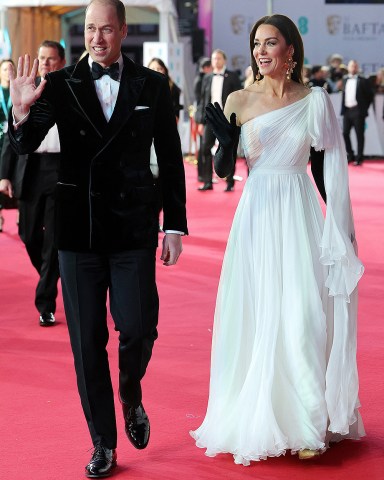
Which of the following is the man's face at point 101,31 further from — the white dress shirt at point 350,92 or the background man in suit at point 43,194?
the white dress shirt at point 350,92

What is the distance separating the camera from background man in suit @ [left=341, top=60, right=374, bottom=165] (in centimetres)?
1964

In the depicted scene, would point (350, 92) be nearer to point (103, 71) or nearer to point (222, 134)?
point (222, 134)

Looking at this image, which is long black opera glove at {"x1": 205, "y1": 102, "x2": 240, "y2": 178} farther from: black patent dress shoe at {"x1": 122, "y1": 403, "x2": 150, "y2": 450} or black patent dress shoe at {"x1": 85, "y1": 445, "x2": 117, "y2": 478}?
black patent dress shoe at {"x1": 85, "y1": 445, "x2": 117, "y2": 478}

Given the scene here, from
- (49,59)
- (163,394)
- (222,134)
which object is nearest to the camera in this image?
(222,134)

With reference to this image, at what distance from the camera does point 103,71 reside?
384cm

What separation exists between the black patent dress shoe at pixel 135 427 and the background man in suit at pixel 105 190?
0.56 feet

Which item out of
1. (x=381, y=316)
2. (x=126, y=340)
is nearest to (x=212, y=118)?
(x=126, y=340)

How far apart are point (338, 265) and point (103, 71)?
122 cm

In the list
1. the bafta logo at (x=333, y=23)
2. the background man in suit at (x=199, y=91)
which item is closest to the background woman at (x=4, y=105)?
the background man in suit at (x=199, y=91)

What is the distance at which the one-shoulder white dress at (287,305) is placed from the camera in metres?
4.14

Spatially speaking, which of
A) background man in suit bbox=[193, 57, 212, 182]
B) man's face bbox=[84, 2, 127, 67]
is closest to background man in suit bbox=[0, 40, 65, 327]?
man's face bbox=[84, 2, 127, 67]

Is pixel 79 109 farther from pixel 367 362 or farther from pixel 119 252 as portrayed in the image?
pixel 367 362

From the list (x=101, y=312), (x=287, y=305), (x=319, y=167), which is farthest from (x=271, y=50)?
(x=101, y=312)

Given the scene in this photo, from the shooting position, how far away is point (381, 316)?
6.96m
